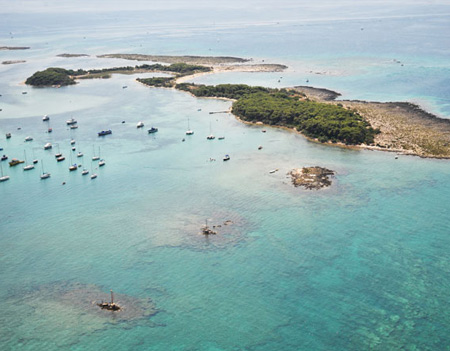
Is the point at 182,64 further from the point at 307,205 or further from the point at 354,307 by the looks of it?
the point at 354,307

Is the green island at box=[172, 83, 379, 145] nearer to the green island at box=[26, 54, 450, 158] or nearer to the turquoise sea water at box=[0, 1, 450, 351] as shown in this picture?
the green island at box=[26, 54, 450, 158]

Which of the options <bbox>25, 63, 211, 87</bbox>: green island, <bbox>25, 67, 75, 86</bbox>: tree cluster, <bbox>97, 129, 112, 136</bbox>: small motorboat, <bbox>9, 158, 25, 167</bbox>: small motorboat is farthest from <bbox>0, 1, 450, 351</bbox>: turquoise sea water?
<bbox>25, 63, 211, 87</bbox>: green island

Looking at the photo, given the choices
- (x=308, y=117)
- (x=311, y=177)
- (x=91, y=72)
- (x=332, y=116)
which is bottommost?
Answer: (x=311, y=177)

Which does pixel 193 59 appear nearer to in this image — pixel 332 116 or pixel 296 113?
pixel 296 113

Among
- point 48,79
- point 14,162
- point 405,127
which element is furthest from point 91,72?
point 405,127

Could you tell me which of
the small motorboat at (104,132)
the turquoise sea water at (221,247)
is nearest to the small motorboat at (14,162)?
the turquoise sea water at (221,247)

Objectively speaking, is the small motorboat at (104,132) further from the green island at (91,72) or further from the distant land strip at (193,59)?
the distant land strip at (193,59)
